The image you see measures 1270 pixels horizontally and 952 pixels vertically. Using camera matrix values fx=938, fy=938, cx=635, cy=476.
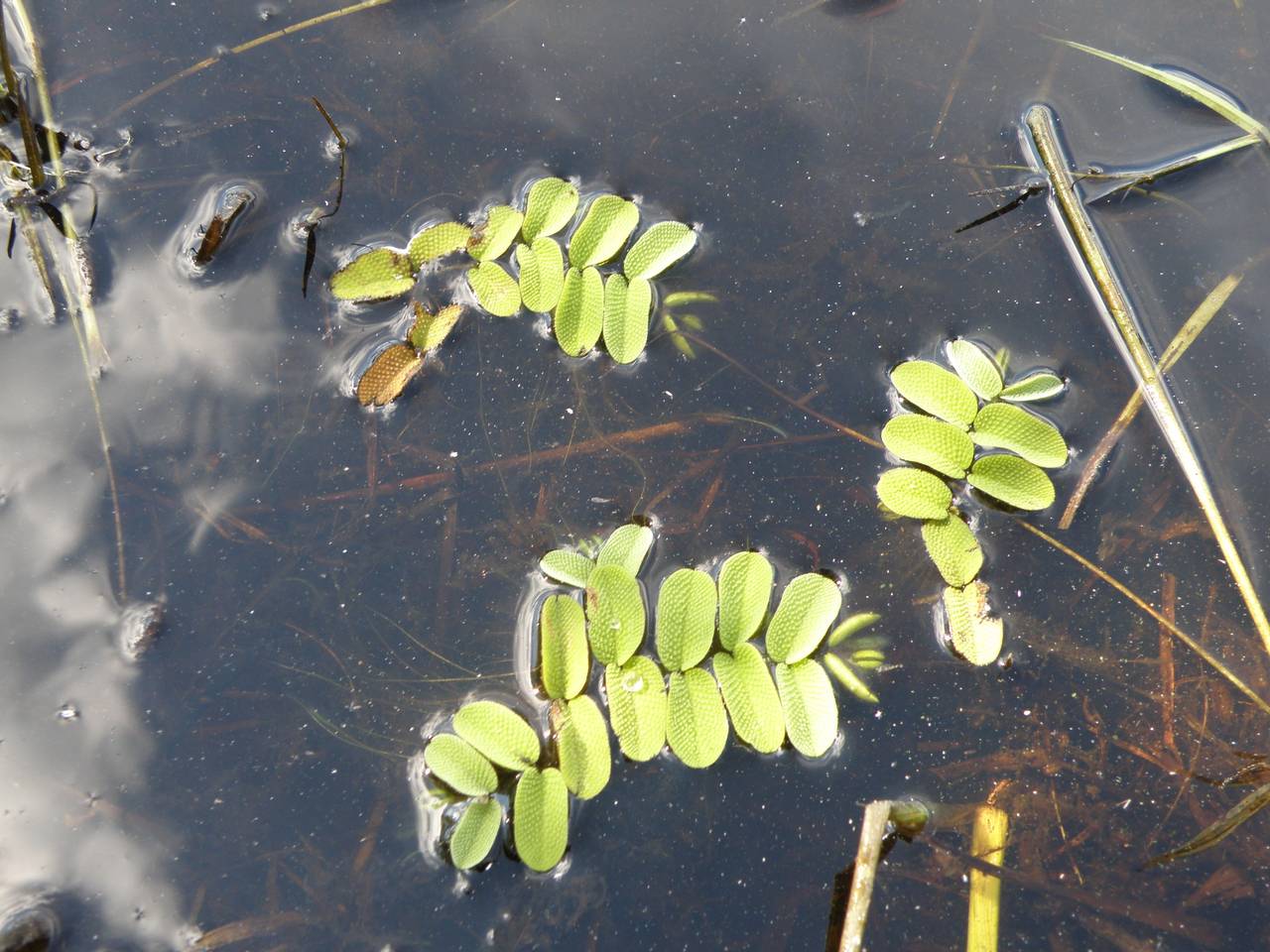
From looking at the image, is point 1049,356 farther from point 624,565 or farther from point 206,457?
point 206,457

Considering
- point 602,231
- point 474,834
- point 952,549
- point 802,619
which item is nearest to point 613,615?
point 802,619

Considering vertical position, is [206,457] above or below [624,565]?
above

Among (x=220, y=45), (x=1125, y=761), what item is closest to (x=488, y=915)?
(x=1125, y=761)

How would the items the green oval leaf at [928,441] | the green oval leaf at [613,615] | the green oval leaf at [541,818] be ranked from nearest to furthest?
1. the green oval leaf at [541,818]
2. the green oval leaf at [613,615]
3. the green oval leaf at [928,441]

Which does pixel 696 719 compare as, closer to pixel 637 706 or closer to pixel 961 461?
pixel 637 706

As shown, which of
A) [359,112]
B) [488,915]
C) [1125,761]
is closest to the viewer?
[488,915]

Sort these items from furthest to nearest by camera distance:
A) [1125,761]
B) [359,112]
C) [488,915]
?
[359,112] < [1125,761] < [488,915]

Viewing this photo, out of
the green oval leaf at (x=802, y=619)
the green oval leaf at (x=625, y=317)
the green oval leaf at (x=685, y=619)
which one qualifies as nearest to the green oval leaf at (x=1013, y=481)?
the green oval leaf at (x=802, y=619)

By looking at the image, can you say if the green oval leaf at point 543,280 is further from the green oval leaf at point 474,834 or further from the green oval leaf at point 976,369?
the green oval leaf at point 474,834
